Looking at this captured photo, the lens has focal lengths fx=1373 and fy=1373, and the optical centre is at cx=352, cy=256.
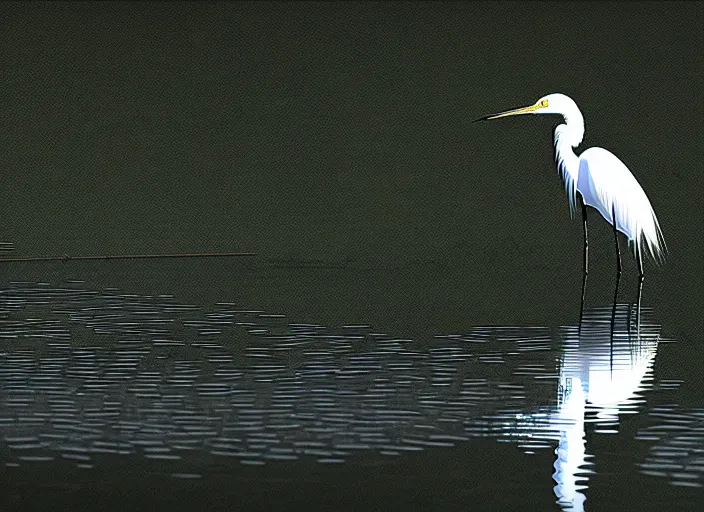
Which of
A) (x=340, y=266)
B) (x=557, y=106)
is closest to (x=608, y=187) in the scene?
(x=557, y=106)

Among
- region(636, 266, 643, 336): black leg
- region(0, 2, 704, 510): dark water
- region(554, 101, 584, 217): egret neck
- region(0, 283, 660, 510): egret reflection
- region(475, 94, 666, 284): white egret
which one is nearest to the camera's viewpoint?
region(0, 2, 704, 510): dark water

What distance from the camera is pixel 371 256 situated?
7.50 metres

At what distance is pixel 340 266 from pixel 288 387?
3.45 m

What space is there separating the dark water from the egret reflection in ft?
0.05

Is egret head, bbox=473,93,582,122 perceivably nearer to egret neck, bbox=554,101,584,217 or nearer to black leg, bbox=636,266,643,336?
egret neck, bbox=554,101,584,217

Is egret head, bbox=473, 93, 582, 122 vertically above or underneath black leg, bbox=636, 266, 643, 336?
above

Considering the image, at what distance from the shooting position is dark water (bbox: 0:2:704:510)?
2.57 meters

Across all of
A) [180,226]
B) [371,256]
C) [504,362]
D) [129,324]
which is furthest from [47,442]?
[180,226]

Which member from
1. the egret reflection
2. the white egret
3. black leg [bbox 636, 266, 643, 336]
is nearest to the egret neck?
the white egret

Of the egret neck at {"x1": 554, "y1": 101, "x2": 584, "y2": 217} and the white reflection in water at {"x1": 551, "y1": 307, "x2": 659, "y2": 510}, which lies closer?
the white reflection in water at {"x1": 551, "y1": 307, "x2": 659, "y2": 510}

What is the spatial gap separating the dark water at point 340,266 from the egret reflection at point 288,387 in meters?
0.02

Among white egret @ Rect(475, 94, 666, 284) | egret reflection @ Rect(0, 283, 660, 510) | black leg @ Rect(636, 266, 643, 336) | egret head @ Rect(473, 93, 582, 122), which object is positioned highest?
egret head @ Rect(473, 93, 582, 122)

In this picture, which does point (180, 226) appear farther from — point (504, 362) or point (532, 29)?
point (504, 362)

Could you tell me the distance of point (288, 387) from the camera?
344 cm
